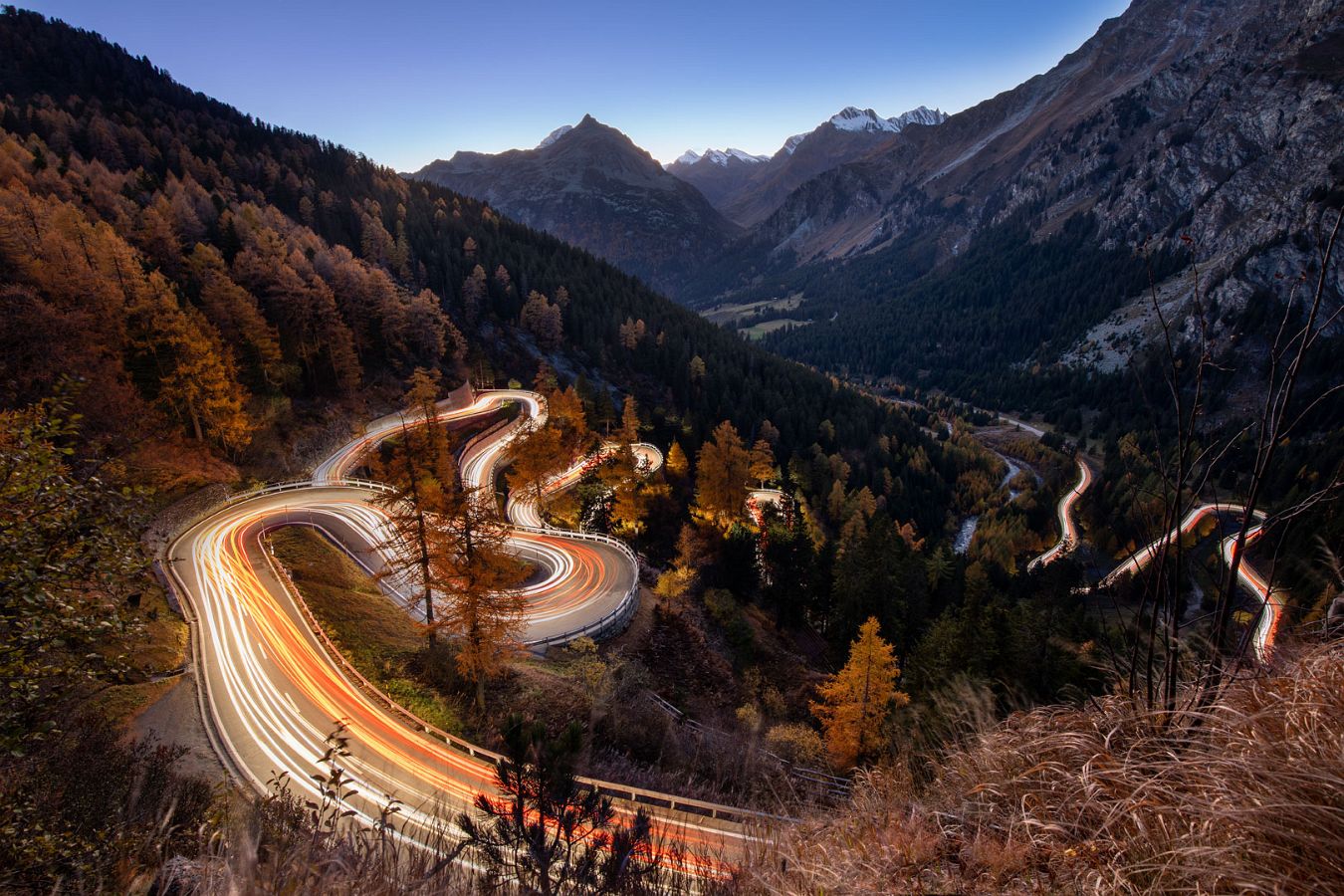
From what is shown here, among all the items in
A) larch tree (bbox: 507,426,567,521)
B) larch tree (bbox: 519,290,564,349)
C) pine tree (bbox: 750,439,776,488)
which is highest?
larch tree (bbox: 519,290,564,349)

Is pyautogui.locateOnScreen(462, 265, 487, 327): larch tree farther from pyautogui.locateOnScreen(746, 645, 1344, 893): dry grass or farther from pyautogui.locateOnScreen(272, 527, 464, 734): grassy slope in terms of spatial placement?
pyautogui.locateOnScreen(746, 645, 1344, 893): dry grass

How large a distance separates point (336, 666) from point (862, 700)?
1965cm

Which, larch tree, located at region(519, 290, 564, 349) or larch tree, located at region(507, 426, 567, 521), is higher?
larch tree, located at region(519, 290, 564, 349)

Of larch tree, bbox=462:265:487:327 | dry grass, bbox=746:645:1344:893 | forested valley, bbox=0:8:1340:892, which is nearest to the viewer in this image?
dry grass, bbox=746:645:1344:893

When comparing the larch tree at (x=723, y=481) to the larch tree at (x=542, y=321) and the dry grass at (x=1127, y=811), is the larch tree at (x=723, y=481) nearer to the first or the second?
the dry grass at (x=1127, y=811)

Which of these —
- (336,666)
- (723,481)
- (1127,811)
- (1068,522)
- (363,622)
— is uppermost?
(1127,811)

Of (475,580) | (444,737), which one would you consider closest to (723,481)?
(475,580)

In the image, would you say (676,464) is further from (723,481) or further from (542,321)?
(542,321)

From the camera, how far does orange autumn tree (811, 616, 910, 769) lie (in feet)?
71.5

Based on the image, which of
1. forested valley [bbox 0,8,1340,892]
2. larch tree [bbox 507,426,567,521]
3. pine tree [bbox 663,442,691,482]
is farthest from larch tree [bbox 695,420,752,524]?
larch tree [bbox 507,426,567,521]

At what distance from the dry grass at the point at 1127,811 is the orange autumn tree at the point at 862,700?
1856 cm

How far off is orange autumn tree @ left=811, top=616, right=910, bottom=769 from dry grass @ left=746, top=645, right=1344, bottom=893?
18557 mm

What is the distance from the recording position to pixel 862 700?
2277 centimetres

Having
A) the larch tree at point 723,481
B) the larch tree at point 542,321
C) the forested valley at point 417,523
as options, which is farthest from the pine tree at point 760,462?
the larch tree at point 542,321
